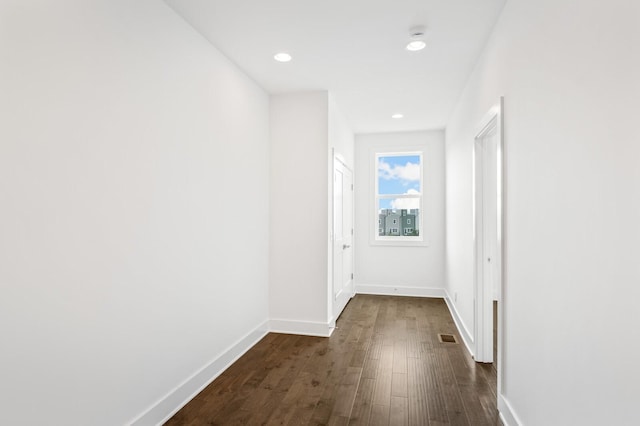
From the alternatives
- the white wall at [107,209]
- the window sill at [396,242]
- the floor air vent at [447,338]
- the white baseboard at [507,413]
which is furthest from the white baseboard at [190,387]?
the window sill at [396,242]

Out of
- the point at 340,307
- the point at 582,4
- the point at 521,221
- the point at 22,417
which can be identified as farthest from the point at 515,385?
the point at 340,307

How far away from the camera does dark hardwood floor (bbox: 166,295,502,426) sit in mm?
2279

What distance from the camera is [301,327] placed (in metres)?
3.85

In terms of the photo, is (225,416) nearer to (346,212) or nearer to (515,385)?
(515,385)

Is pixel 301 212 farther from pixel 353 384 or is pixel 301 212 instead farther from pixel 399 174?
pixel 399 174

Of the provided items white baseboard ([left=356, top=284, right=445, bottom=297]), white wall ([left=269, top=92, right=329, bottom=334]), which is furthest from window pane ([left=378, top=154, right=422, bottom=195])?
white wall ([left=269, top=92, right=329, bottom=334])

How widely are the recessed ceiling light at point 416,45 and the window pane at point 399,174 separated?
3158 millimetres

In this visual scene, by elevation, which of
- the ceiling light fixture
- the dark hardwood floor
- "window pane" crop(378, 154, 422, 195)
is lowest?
the dark hardwood floor

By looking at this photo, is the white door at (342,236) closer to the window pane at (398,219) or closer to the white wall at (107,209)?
the window pane at (398,219)

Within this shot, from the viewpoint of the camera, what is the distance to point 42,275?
1.51m

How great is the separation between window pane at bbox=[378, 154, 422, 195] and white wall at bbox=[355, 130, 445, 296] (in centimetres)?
17

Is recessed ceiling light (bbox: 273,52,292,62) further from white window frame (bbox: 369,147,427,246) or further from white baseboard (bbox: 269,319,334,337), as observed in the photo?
white window frame (bbox: 369,147,427,246)

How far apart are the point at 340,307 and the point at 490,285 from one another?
2112 mm

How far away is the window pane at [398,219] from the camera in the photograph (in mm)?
5844
